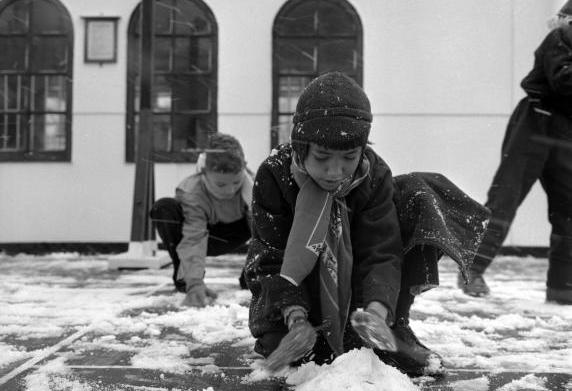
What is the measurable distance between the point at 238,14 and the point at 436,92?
216 cm

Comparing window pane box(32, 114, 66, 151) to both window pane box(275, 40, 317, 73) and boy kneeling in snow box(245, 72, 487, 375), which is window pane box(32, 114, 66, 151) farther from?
boy kneeling in snow box(245, 72, 487, 375)

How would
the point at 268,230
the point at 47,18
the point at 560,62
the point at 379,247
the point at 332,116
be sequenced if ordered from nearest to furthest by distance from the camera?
the point at 332,116, the point at 379,247, the point at 268,230, the point at 560,62, the point at 47,18

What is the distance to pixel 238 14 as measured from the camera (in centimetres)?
695

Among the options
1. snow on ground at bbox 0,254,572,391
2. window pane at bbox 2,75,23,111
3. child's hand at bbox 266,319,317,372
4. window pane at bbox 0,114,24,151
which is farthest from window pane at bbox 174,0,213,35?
child's hand at bbox 266,319,317,372

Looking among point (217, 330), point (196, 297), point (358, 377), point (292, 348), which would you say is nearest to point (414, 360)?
point (358, 377)

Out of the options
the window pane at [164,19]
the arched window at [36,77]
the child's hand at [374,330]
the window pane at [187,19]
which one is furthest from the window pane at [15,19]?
the child's hand at [374,330]

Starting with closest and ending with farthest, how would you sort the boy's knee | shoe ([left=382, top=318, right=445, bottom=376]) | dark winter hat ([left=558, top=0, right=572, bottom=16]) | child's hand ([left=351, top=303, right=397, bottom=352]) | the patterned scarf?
child's hand ([left=351, top=303, right=397, bottom=352]), the patterned scarf, shoe ([left=382, top=318, right=445, bottom=376]), dark winter hat ([left=558, top=0, right=572, bottom=16]), the boy's knee

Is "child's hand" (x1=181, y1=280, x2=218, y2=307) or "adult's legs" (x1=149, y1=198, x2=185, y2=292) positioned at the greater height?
"adult's legs" (x1=149, y1=198, x2=185, y2=292)

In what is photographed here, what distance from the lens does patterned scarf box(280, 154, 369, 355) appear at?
194 centimetres

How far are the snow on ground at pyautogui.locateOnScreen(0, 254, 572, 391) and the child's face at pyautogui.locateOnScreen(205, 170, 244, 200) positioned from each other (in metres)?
0.56

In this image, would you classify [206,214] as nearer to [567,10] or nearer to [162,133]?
[567,10]

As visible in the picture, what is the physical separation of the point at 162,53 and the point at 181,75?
299mm

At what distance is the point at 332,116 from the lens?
72.7 inches

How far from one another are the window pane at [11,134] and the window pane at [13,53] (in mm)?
508
